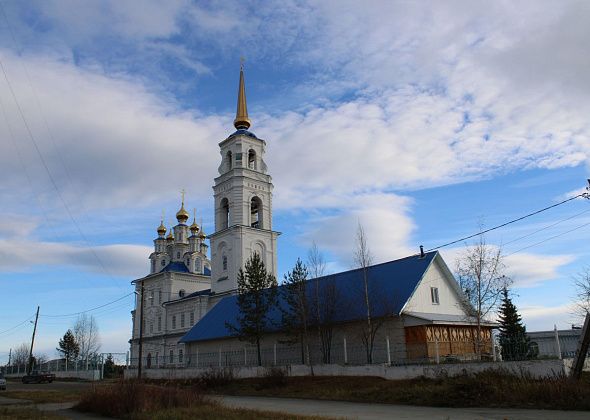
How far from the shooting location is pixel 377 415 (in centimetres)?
1350

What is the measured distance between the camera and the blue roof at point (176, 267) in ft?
217

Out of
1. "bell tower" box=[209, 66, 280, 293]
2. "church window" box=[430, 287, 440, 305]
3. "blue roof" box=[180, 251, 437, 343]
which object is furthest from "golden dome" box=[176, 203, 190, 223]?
"church window" box=[430, 287, 440, 305]

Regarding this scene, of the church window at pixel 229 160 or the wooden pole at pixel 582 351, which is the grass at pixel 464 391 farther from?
the church window at pixel 229 160

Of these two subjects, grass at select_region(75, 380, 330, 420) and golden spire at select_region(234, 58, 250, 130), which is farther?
golden spire at select_region(234, 58, 250, 130)

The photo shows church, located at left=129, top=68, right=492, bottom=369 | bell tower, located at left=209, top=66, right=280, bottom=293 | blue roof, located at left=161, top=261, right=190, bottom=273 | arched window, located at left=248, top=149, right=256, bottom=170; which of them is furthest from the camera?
blue roof, located at left=161, top=261, right=190, bottom=273

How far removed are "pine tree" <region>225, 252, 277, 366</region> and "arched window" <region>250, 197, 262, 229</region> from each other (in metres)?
19.6

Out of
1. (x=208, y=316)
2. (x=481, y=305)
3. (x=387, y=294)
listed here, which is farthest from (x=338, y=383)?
(x=208, y=316)

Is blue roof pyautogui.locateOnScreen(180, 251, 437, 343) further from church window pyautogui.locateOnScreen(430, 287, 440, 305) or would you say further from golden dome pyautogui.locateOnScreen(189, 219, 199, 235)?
golden dome pyautogui.locateOnScreen(189, 219, 199, 235)

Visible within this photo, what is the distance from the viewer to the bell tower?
50.7 m

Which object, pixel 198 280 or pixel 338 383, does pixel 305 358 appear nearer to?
pixel 338 383

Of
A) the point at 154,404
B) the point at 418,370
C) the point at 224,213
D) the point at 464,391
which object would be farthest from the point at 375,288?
the point at 224,213

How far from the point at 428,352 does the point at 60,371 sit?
45307 millimetres

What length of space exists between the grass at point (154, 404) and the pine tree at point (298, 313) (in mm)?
13337

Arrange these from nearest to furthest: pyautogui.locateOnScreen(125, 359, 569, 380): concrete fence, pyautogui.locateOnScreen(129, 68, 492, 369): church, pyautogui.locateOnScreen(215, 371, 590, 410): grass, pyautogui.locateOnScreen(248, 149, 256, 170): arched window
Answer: pyautogui.locateOnScreen(215, 371, 590, 410): grass → pyautogui.locateOnScreen(125, 359, 569, 380): concrete fence → pyautogui.locateOnScreen(129, 68, 492, 369): church → pyautogui.locateOnScreen(248, 149, 256, 170): arched window
